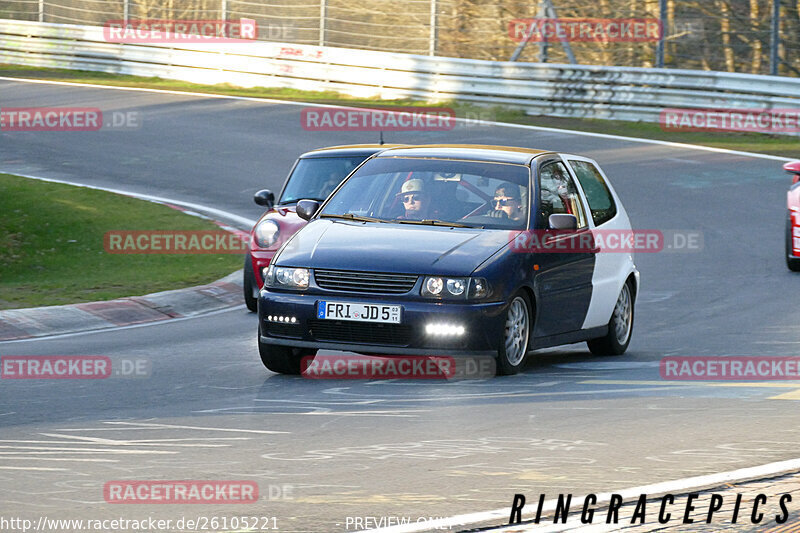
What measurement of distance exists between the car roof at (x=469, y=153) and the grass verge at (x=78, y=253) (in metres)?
3.92

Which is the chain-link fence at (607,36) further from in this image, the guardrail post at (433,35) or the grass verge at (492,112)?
the grass verge at (492,112)

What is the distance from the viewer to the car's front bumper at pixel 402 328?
8.64 m

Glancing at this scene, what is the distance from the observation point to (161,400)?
8.37 meters

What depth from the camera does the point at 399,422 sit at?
7.54 metres

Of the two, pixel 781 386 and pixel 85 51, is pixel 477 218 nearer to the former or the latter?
pixel 781 386

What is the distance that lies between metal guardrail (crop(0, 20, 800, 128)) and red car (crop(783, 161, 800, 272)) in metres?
10.9

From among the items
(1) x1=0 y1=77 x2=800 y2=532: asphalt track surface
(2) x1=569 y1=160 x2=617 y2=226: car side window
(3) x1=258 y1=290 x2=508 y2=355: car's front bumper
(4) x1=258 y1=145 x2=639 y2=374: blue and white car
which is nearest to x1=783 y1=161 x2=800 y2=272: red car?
(1) x1=0 y1=77 x2=800 y2=532: asphalt track surface

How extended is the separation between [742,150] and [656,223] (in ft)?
21.2

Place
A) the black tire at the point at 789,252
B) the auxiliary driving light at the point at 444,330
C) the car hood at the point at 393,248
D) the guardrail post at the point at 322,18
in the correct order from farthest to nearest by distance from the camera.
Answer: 1. the guardrail post at the point at 322,18
2. the black tire at the point at 789,252
3. the car hood at the point at 393,248
4. the auxiliary driving light at the point at 444,330

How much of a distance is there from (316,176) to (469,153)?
141 inches

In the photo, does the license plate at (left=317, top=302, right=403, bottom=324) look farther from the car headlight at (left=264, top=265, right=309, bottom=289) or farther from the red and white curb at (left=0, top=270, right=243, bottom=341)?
the red and white curb at (left=0, top=270, right=243, bottom=341)

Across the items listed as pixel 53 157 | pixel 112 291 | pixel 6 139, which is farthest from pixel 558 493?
pixel 6 139

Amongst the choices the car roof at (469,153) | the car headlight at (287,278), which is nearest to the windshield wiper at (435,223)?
the car roof at (469,153)

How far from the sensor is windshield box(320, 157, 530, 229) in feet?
31.5
